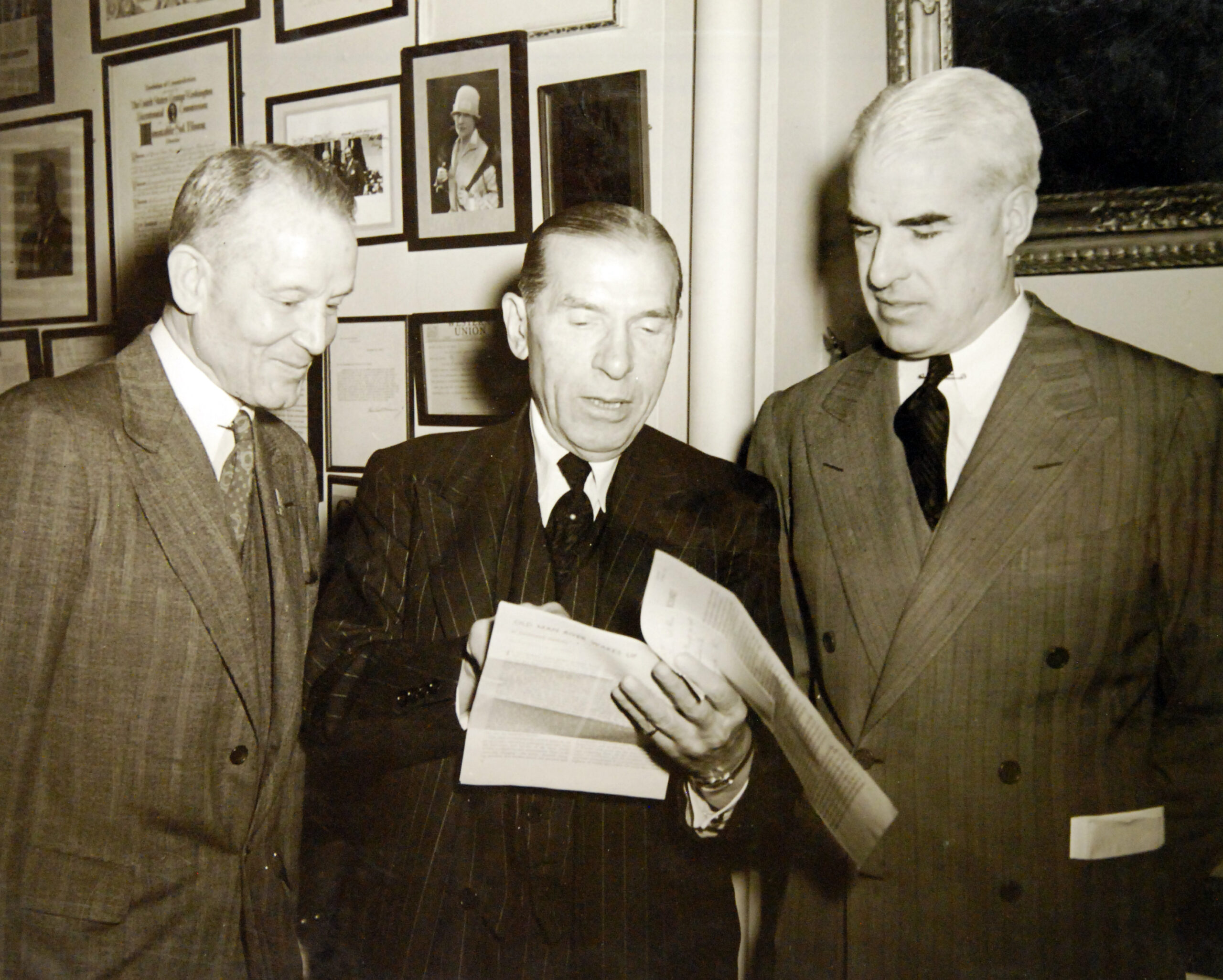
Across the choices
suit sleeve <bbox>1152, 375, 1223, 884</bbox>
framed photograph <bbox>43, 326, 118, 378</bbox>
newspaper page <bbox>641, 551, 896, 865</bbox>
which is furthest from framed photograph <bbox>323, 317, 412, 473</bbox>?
suit sleeve <bbox>1152, 375, 1223, 884</bbox>

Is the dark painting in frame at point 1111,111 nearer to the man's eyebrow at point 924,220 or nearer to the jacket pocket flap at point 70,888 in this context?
the man's eyebrow at point 924,220

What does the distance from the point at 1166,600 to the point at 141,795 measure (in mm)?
1729

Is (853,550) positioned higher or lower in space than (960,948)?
higher

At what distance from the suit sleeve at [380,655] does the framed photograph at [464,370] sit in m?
0.80

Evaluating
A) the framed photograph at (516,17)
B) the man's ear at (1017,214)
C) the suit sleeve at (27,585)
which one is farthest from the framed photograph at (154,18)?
the man's ear at (1017,214)

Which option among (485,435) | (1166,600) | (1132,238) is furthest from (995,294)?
(485,435)

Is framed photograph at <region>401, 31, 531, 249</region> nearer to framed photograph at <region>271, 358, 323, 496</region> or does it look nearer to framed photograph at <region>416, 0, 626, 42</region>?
framed photograph at <region>416, 0, 626, 42</region>

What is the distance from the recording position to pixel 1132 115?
63.1 inches

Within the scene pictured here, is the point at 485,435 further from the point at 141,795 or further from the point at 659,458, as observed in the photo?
the point at 141,795

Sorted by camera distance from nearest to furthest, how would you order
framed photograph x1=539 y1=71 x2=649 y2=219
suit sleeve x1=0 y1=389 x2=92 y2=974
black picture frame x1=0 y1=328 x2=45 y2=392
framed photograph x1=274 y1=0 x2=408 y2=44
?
suit sleeve x1=0 y1=389 x2=92 y2=974
framed photograph x1=539 y1=71 x2=649 y2=219
framed photograph x1=274 y1=0 x2=408 y2=44
black picture frame x1=0 y1=328 x2=45 y2=392

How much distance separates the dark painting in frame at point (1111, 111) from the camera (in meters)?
1.51

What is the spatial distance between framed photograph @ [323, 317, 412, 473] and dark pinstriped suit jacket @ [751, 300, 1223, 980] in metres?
1.63

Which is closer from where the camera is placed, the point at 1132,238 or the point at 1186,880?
the point at 1186,880

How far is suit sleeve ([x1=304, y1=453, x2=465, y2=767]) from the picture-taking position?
1.39 m
